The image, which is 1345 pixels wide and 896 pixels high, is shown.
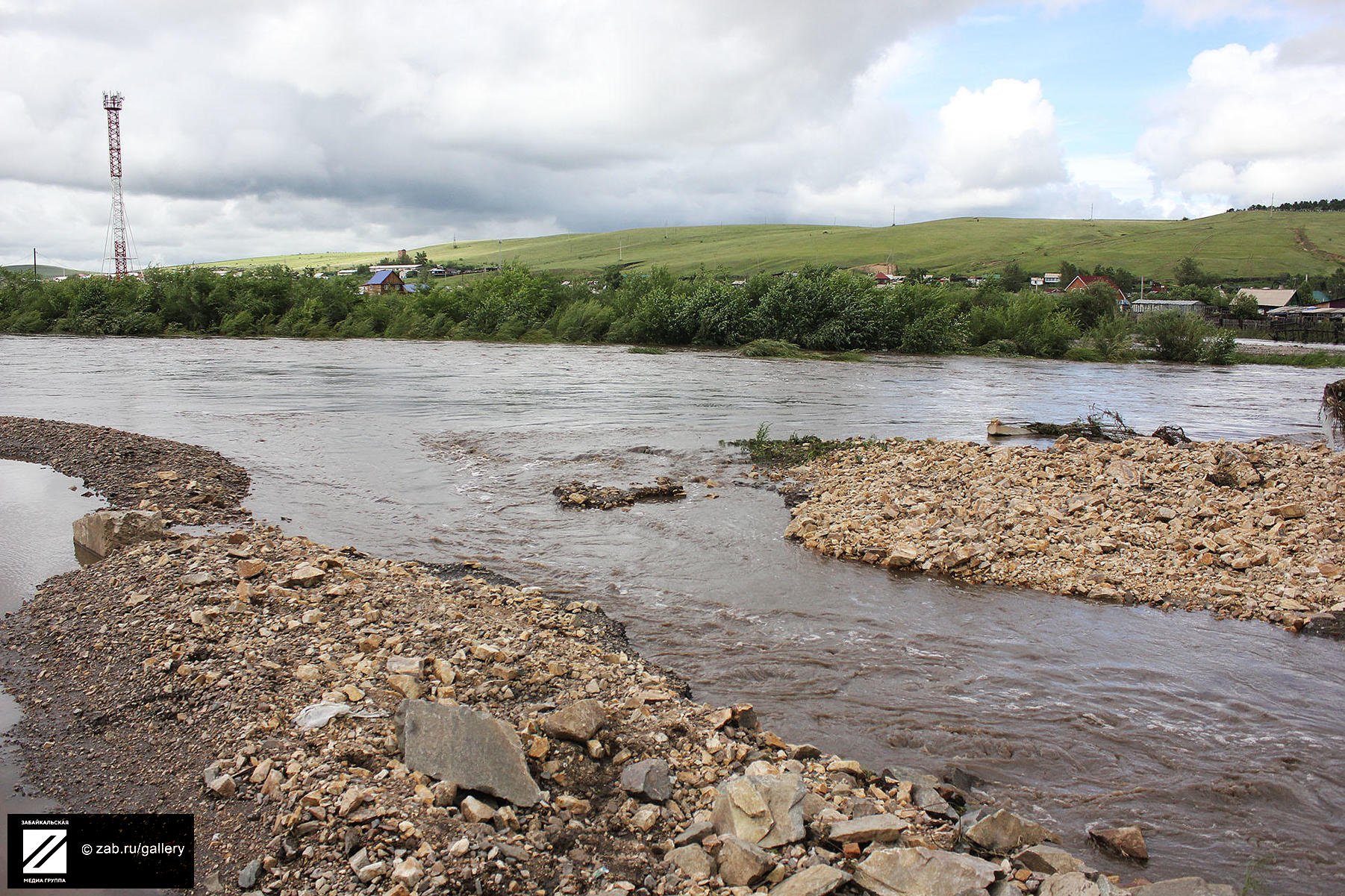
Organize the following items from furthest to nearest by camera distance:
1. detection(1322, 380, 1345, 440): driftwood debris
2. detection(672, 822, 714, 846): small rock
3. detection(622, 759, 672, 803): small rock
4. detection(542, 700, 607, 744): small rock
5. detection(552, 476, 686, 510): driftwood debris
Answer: detection(1322, 380, 1345, 440): driftwood debris, detection(552, 476, 686, 510): driftwood debris, detection(542, 700, 607, 744): small rock, detection(622, 759, 672, 803): small rock, detection(672, 822, 714, 846): small rock

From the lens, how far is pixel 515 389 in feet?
108

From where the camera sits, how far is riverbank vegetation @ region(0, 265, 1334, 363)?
53.9m

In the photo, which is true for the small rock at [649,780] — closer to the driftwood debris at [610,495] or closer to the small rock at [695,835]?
the small rock at [695,835]

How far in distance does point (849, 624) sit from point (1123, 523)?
4991 mm

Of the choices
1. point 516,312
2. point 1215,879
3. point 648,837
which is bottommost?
point 1215,879

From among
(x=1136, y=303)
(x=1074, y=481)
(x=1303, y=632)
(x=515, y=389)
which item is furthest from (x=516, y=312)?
(x=1136, y=303)

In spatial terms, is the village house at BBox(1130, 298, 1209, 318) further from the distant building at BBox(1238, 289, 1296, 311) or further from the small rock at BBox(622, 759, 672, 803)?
the small rock at BBox(622, 759, 672, 803)

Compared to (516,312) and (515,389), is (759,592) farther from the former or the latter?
(516,312)

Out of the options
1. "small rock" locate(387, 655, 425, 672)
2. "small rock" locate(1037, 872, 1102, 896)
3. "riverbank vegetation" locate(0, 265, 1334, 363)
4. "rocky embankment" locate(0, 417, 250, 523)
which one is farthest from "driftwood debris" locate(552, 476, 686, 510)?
"riverbank vegetation" locate(0, 265, 1334, 363)

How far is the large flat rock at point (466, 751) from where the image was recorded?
4996 mm

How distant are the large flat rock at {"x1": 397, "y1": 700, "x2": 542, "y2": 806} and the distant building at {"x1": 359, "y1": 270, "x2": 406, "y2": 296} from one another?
111 meters

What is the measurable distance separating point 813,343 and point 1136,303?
68.7 metres

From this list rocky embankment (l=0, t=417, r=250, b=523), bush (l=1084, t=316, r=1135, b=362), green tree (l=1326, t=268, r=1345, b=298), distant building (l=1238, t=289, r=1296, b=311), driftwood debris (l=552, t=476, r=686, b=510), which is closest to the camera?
rocky embankment (l=0, t=417, r=250, b=523)

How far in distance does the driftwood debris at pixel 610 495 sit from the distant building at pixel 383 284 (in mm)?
101966
